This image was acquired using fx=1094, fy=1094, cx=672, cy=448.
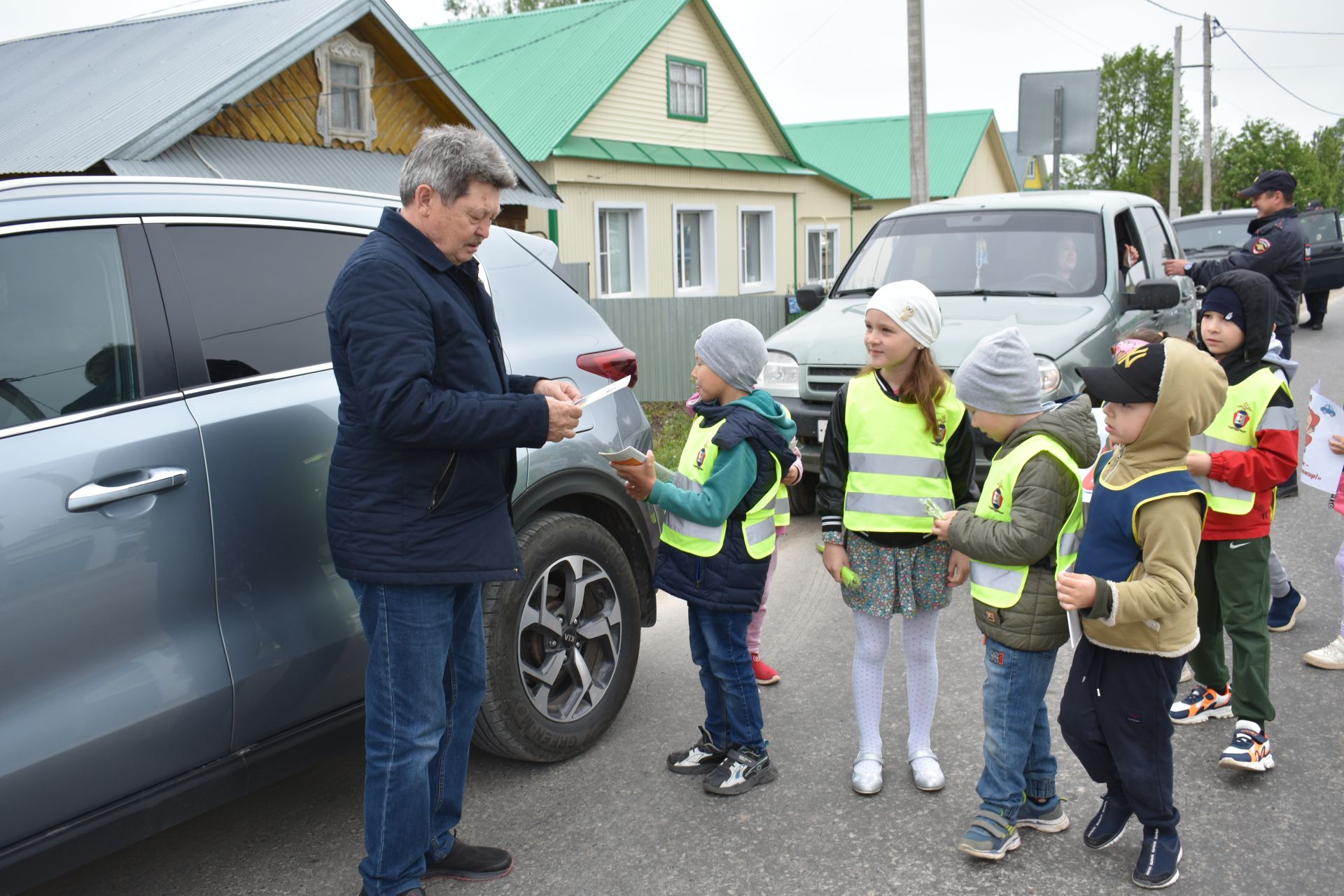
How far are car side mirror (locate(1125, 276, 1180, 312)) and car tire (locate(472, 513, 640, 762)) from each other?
13.0ft

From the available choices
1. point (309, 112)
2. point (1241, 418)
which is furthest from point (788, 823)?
point (309, 112)

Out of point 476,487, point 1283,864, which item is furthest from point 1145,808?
point 476,487

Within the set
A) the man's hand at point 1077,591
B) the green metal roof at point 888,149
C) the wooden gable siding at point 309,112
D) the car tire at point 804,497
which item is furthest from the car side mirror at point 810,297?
the green metal roof at point 888,149

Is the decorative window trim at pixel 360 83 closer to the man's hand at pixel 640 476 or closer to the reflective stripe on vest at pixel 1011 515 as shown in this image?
the man's hand at pixel 640 476

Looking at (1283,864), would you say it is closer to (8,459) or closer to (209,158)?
(8,459)

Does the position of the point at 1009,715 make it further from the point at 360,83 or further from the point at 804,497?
the point at 360,83

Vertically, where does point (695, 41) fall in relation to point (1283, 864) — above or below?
above

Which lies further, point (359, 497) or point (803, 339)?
point (803, 339)

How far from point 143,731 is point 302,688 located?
17.6 inches

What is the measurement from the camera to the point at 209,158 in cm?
1299

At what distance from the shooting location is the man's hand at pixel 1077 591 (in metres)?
2.75

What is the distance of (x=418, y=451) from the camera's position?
264 cm

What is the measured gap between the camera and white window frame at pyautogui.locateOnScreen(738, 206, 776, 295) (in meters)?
24.0

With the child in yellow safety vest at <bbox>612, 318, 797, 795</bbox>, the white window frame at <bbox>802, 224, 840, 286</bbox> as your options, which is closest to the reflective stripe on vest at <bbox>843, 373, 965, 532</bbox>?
the child in yellow safety vest at <bbox>612, 318, 797, 795</bbox>
